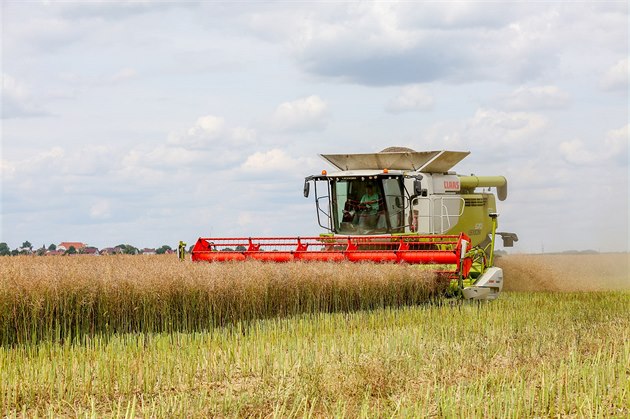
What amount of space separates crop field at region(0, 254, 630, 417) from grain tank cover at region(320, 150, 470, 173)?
10.0 ft

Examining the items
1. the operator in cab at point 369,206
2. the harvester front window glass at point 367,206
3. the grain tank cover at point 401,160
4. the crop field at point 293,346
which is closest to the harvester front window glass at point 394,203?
the harvester front window glass at point 367,206

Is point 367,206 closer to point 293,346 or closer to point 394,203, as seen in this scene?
point 394,203

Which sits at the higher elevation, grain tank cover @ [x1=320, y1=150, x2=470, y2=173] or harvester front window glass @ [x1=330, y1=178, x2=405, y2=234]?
grain tank cover @ [x1=320, y1=150, x2=470, y2=173]

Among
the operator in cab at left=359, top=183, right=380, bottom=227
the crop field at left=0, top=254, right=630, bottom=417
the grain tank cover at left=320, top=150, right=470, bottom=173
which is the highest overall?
the grain tank cover at left=320, top=150, right=470, bottom=173

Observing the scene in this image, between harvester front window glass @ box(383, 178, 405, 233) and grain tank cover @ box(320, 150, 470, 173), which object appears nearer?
harvester front window glass @ box(383, 178, 405, 233)

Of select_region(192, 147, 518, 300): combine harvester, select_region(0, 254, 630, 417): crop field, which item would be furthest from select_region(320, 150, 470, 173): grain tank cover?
select_region(0, 254, 630, 417): crop field

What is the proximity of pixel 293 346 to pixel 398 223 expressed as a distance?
272 inches

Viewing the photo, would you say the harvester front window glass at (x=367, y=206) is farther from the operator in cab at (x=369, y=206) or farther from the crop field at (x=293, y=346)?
the crop field at (x=293, y=346)

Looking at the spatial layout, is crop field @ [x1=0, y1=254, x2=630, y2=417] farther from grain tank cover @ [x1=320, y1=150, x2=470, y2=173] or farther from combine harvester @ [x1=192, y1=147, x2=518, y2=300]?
grain tank cover @ [x1=320, y1=150, x2=470, y2=173]

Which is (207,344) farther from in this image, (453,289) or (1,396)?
(453,289)

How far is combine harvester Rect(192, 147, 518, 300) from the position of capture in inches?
512

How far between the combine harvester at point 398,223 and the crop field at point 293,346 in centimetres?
52

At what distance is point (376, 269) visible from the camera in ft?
39.9

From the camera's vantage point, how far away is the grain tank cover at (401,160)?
49.9 ft
